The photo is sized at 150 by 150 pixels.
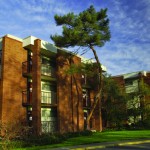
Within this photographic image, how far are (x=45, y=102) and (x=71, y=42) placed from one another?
739 cm

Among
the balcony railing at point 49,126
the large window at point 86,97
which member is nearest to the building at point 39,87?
the balcony railing at point 49,126

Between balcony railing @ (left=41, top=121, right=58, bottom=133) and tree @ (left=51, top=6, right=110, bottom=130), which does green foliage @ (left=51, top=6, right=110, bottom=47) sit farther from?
balcony railing @ (left=41, top=121, right=58, bottom=133)

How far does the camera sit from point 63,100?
3441 centimetres

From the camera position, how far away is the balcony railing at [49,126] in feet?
101

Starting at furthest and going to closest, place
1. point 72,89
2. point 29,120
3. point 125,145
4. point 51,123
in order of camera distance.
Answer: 1. point 72,89
2. point 51,123
3. point 29,120
4. point 125,145

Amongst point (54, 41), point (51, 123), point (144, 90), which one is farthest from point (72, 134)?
point (144, 90)

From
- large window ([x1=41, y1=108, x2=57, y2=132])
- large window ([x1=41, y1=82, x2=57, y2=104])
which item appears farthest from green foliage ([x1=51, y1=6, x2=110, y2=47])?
large window ([x1=41, y1=108, x2=57, y2=132])

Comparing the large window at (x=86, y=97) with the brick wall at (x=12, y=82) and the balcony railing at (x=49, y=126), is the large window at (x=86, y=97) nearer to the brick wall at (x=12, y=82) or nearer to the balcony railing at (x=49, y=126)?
the balcony railing at (x=49, y=126)

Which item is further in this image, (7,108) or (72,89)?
(72,89)

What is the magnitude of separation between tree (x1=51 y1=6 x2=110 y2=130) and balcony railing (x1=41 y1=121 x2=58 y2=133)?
8.94m

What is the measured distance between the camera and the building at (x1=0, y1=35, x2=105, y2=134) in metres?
28.7

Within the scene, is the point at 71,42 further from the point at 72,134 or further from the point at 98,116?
the point at 98,116

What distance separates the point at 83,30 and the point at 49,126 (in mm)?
11517

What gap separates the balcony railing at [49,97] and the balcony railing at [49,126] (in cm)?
227
